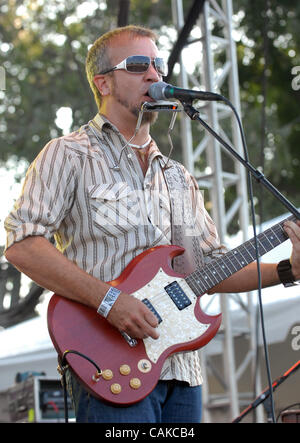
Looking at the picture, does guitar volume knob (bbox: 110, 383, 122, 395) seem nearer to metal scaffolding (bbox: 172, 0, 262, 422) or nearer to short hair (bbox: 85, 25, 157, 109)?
short hair (bbox: 85, 25, 157, 109)

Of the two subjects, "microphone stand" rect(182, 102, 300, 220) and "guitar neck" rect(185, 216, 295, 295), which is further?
"guitar neck" rect(185, 216, 295, 295)

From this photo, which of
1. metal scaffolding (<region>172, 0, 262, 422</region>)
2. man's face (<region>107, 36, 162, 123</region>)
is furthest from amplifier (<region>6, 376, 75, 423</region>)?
man's face (<region>107, 36, 162, 123</region>)

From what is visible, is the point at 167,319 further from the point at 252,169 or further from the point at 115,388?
the point at 252,169

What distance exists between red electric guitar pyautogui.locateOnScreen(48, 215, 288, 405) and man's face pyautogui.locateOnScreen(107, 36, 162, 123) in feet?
2.06

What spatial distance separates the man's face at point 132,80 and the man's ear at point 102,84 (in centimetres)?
4

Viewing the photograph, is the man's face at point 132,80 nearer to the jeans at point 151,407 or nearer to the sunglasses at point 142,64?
the sunglasses at point 142,64

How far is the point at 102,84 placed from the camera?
305 centimetres

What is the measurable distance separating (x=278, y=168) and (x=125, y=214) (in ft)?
33.5

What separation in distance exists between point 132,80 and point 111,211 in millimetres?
602

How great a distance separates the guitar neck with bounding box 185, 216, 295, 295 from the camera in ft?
8.85

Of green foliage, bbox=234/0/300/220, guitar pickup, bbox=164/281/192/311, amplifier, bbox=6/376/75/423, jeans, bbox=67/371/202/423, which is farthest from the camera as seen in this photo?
green foliage, bbox=234/0/300/220

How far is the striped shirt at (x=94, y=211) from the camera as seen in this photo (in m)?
2.56
